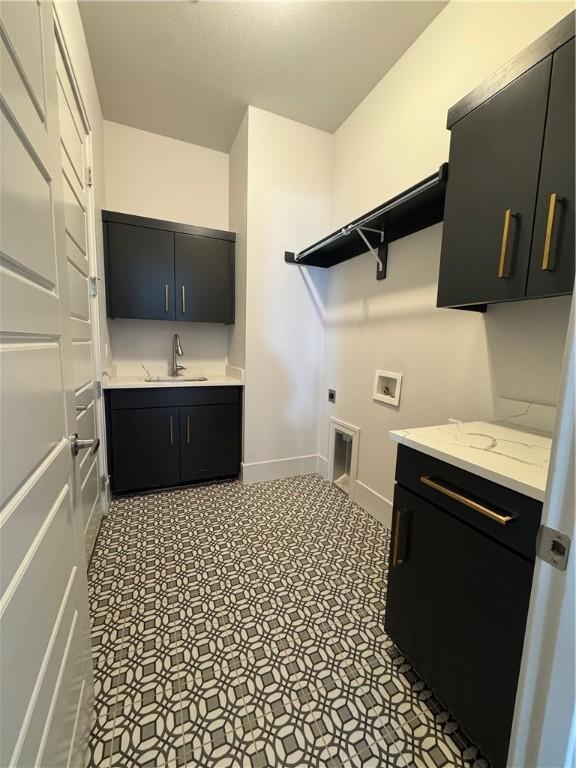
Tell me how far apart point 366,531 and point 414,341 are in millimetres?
1280

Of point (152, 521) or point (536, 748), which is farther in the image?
point (152, 521)

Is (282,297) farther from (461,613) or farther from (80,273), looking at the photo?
(461,613)

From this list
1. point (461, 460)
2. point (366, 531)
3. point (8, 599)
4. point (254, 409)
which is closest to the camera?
point (8, 599)

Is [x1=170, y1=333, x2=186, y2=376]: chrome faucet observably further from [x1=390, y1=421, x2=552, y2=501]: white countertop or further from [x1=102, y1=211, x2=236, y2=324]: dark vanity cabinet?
[x1=390, y1=421, x2=552, y2=501]: white countertop

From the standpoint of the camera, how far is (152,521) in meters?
2.11

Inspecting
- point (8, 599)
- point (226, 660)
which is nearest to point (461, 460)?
point (8, 599)

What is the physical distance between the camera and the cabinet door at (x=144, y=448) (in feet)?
7.66

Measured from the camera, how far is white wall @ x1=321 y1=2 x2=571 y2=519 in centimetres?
132

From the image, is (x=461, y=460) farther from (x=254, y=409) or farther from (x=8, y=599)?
(x=254, y=409)

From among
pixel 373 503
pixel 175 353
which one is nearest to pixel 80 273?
pixel 175 353

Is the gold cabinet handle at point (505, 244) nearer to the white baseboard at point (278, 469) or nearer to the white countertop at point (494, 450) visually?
the white countertop at point (494, 450)

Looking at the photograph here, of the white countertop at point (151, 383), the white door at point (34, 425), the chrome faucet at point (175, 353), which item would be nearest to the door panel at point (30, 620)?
the white door at point (34, 425)

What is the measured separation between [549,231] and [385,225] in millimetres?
1123

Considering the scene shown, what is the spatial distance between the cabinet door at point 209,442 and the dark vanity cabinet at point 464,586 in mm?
1732
